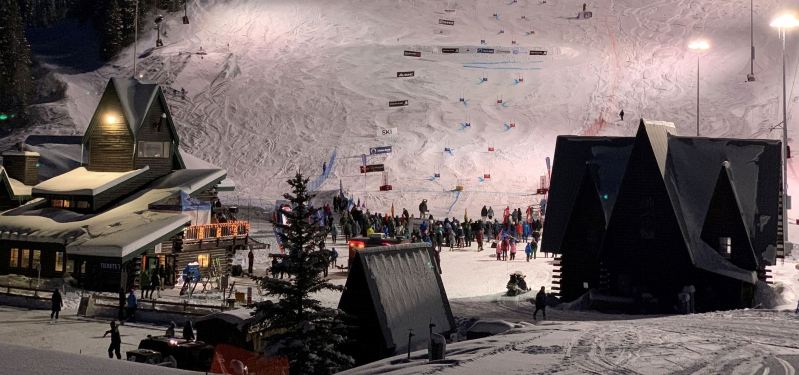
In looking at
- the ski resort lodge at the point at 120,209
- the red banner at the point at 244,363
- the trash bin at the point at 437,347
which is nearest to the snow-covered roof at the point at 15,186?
the ski resort lodge at the point at 120,209

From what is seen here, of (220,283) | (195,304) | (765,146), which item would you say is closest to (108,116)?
(220,283)

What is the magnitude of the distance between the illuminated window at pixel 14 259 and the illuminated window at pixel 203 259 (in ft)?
24.1

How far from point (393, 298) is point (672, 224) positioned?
13.0 meters

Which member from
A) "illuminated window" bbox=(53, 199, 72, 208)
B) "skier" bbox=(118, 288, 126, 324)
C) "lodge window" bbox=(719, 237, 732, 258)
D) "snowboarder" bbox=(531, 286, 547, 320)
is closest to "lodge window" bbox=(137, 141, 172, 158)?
"illuminated window" bbox=(53, 199, 72, 208)

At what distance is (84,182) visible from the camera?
39188 millimetres

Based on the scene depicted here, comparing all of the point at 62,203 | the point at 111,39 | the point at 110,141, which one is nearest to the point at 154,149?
the point at 110,141

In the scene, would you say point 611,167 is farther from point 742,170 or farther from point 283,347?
point 283,347

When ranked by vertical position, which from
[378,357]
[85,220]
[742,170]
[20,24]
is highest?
[20,24]

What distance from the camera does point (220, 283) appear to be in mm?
34906

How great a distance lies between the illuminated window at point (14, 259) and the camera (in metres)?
37.0

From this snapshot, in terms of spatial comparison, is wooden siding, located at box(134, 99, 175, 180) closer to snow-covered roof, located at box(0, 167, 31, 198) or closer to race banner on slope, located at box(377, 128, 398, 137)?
snow-covered roof, located at box(0, 167, 31, 198)

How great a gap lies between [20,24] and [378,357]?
8064 cm

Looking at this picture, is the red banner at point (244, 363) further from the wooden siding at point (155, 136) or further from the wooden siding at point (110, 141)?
the wooden siding at point (110, 141)

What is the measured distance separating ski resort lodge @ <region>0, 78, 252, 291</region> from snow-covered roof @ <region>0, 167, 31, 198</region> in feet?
0.15
